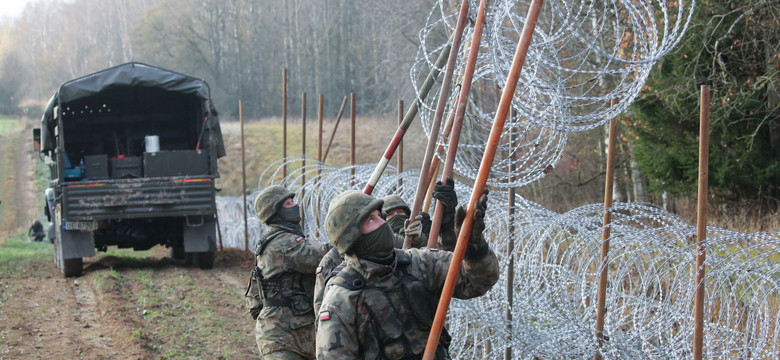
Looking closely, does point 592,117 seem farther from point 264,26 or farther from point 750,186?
point 264,26

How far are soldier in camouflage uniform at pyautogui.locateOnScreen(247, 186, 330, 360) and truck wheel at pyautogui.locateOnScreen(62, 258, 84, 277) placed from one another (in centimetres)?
864

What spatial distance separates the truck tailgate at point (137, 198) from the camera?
1245 cm

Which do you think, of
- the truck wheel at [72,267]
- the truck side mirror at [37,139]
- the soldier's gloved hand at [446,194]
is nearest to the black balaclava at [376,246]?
the soldier's gloved hand at [446,194]

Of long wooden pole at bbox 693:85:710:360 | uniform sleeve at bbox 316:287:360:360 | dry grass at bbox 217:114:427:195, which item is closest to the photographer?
uniform sleeve at bbox 316:287:360:360

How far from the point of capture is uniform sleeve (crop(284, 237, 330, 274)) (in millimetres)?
5352

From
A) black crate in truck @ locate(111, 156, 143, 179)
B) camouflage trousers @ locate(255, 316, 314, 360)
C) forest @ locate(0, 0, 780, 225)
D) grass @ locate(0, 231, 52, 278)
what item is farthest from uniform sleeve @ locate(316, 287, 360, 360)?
grass @ locate(0, 231, 52, 278)

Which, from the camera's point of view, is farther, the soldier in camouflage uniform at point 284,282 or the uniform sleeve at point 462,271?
the soldier in camouflage uniform at point 284,282

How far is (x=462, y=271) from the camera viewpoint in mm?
3506

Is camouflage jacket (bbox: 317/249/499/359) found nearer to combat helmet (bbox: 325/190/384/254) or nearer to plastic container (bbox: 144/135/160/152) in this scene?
combat helmet (bbox: 325/190/384/254)

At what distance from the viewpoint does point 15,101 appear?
60.9 m

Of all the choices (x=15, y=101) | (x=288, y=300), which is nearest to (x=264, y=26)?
(x=15, y=101)

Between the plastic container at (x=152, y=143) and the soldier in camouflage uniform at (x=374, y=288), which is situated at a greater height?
the plastic container at (x=152, y=143)

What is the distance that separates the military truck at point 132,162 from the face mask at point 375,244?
1001 centimetres

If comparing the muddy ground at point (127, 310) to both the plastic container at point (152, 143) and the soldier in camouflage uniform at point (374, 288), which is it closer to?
the plastic container at point (152, 143)
